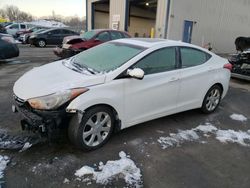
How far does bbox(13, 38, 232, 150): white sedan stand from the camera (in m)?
2.78

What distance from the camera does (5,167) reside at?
2709 mm

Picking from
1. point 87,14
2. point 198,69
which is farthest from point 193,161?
point 87,14

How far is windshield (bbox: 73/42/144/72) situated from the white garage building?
1060cm

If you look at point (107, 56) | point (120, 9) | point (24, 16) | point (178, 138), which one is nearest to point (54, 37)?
point (120, 9)

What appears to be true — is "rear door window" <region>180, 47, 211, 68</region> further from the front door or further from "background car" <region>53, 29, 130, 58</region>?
the front door

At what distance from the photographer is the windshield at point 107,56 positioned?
133 inches

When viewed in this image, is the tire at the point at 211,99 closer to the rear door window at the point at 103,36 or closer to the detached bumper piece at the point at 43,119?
the detached bumper piece at the point at 43,119

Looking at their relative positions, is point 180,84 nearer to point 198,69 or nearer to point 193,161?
point 198,69

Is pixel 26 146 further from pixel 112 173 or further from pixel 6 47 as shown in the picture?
pixel 6 47

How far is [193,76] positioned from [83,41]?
6.20m

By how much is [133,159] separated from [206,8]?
15.1 metres

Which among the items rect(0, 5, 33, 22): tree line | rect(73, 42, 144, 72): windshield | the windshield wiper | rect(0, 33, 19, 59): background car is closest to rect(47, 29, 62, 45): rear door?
rect(0, 33, 19, 59): background car

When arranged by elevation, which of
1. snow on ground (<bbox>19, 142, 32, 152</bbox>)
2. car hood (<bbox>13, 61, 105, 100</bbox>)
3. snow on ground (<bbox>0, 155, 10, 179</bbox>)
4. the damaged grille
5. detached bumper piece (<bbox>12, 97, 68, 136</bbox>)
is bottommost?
snow on ground (<bbox>0, 155, 10, 179</bbox>)

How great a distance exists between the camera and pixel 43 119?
2713 mm
